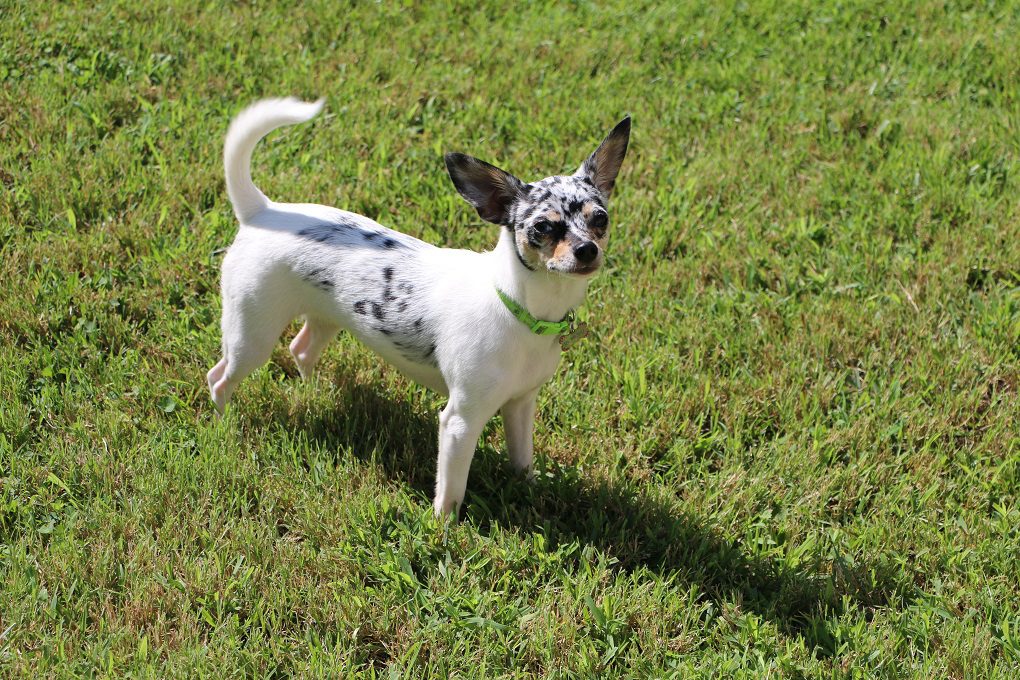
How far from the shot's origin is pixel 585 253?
3254 mm

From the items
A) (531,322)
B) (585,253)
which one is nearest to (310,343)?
(531,322)

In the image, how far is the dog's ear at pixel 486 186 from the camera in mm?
3453

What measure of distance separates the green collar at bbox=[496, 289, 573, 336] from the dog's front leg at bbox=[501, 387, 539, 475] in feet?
1.20

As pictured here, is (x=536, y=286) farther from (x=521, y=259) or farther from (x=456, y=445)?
(x=456, y=445)

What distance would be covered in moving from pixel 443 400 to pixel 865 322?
2159 millimetres

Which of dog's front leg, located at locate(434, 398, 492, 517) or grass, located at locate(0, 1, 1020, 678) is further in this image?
dog's front leg, located at locate(434, 398, 492, 517)

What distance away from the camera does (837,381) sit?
15.3ft

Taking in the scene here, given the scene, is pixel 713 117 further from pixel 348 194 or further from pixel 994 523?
pixel 994 523

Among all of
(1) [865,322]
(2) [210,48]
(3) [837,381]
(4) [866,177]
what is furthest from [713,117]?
(2) [210,48]

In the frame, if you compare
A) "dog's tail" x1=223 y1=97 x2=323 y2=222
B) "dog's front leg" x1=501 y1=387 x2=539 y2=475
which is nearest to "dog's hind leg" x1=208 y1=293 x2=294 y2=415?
"dog's tail" x1=223 y1=97 x2=323 y2=222

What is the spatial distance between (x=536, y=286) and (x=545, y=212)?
26cm

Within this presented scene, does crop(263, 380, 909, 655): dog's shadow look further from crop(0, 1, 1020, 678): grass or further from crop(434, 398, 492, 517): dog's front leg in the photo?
crop(434, 398, 492, 517): dog's front leg

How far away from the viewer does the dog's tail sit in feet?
12.5

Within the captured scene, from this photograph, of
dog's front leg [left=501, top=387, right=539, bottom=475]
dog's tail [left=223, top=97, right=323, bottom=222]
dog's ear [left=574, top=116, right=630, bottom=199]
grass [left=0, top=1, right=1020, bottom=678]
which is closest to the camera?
grass [left=0, top=1, right=1020, bottom=678]
